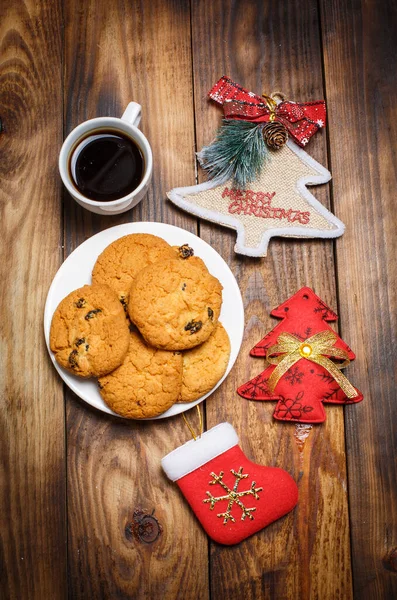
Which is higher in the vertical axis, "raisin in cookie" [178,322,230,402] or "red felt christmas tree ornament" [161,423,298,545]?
"raisin in cookie" [178,322,230,402]

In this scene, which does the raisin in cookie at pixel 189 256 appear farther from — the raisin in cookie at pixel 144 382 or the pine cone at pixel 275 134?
the pine cone at pixel 275 134

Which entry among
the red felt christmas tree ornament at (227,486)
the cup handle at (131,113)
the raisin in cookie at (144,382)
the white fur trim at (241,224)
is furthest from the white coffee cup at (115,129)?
the red felt christmas tree ornament at (227,486)

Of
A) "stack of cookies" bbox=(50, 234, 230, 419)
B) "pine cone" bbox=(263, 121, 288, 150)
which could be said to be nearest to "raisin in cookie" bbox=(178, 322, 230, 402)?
"stack of cookies" bbox=(50, 234, 230, 419)

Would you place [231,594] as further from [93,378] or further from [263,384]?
[93,378]

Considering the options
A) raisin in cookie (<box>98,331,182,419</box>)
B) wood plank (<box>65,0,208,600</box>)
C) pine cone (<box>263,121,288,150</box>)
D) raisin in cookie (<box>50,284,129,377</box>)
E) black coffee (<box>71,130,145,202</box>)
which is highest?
pine cone (<box>263,121,288,150</box>)

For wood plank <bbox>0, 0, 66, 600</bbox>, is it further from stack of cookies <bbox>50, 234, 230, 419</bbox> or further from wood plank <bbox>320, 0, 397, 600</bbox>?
wood plank <bbox>320, 0, 397, 600</bbox>

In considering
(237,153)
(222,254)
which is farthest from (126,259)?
(237,153)
